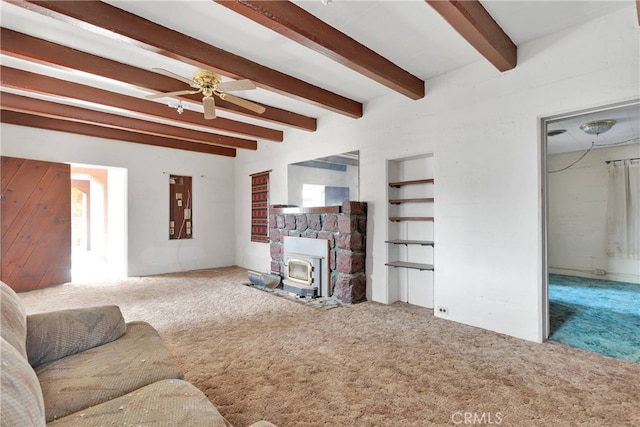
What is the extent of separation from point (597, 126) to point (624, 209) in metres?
2.26

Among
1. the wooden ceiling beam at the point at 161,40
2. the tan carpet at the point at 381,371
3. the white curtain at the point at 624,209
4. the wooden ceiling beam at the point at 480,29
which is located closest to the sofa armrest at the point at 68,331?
the tan carpet at the point at 381,371

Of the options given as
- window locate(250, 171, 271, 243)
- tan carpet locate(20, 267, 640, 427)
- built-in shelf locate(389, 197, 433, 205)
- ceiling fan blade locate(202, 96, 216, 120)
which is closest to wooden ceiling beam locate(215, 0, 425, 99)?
ceiling fan blade locate(202, 96, 216, 120)

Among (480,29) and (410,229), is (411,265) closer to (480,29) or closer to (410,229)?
(410,229)

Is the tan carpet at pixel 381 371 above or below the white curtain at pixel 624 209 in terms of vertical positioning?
below

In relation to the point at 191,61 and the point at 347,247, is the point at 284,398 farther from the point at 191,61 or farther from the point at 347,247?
the point at 191,61

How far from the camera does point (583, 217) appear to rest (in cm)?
584

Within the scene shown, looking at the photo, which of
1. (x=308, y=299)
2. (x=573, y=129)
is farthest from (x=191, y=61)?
(x=573, y=129)

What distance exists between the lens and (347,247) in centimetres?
407

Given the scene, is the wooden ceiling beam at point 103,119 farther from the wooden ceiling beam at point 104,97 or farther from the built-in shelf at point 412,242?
the built-in shelf at point 412,242

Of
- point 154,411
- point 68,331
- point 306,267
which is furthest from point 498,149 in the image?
point 68,331

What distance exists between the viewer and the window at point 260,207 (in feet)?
19.9

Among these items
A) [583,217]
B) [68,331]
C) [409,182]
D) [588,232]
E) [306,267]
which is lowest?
[306,267]

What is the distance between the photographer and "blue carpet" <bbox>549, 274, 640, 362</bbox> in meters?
2.67

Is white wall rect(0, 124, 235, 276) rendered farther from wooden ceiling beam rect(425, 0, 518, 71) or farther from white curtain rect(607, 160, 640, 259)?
white curtain rect(607, 160, 640, 259)
